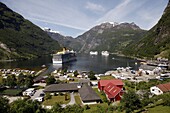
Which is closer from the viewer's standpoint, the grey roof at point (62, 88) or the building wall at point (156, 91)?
the building wall at point (156, 91)

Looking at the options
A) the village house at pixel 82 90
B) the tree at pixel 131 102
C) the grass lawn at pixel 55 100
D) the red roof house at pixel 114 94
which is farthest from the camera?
the grass lawn at pixel 55 100

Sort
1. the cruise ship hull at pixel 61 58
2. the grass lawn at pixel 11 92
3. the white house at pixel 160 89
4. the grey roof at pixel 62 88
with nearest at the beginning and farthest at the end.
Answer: the white house at pixel 160 89
the grass lawn at pixel 11 92
the grey roof at pixel 62 88
the cruise ship hull at pixel 61 58

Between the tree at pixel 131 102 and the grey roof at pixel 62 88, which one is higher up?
the tree at pixel 131 102

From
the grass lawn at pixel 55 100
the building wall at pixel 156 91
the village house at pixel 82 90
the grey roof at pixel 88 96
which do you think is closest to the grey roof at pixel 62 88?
the village house at pixel 82 90

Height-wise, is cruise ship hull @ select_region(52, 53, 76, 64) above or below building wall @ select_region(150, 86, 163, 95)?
above

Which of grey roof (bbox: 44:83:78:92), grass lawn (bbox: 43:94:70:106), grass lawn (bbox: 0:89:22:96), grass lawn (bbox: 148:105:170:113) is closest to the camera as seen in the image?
grass lawn (bbox: 148:105:170:113)

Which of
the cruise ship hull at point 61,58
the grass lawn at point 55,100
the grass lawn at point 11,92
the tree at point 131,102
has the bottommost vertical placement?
the grass lawn at point 55,100

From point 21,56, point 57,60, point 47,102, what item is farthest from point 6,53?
point 47,102

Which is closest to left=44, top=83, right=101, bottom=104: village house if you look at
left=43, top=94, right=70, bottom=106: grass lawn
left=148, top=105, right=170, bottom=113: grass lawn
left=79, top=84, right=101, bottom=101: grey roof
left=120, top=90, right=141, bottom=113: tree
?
left=79, top=84, right=101, bottom=101: grey roof

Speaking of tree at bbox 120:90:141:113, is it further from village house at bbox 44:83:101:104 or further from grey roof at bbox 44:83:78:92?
grey roof at bbox 44:83:78:92

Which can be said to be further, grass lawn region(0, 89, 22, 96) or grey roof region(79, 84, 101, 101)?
grass lawn region(0, 89, 22, 96)

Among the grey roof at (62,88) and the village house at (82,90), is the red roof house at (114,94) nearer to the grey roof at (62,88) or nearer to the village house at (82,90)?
the village house at (82,90)

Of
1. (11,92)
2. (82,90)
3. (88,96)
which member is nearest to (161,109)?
(88,96)

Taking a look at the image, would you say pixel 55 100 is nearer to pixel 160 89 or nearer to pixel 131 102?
pixel 131 102
